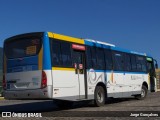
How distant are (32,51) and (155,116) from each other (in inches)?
207

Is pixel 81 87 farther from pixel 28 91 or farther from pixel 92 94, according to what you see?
pixel 28 91

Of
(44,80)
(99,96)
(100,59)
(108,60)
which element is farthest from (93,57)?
(44,80)

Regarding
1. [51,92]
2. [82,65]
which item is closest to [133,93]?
[82,65]

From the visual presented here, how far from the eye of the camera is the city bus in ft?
46.7

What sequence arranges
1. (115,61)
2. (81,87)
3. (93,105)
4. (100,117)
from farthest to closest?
(115,61), (93,105), (81,87), (100,117)

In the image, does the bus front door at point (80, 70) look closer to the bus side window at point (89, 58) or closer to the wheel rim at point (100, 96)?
the bus side window at point (89, 58)

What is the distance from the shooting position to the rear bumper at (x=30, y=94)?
13906mm

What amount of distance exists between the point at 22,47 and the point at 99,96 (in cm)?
464

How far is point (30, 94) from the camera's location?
1430cm

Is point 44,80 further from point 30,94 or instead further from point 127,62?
point 127,62

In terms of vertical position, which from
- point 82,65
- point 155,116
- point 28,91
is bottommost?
point 155,116

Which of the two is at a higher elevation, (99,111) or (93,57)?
(93,57)

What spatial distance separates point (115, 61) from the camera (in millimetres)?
19547

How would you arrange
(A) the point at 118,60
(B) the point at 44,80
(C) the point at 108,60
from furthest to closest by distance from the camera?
(A) the point at 118,60, (C) the point at 108,60, (B) the point at 44,80
